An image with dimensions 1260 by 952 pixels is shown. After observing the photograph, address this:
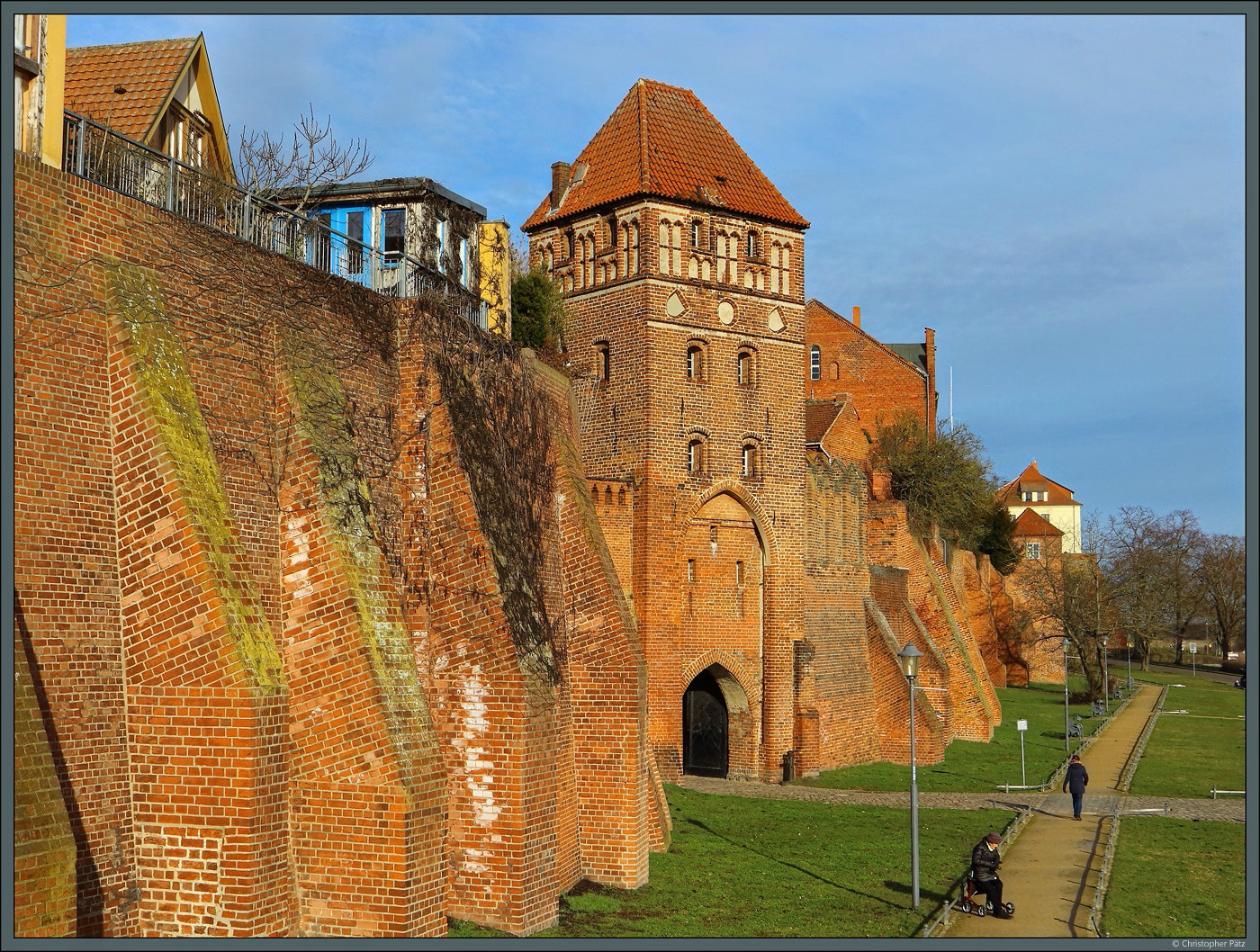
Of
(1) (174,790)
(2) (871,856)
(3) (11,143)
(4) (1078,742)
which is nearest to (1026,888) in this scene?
(2) (871,856)

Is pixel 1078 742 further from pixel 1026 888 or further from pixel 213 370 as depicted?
pixel 213 370

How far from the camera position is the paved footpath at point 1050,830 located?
15562mm

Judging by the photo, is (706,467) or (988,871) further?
(706,467)

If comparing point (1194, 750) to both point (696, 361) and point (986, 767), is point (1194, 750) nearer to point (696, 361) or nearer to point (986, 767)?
point (986, 767)

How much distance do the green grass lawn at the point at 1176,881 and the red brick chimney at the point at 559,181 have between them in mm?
18573

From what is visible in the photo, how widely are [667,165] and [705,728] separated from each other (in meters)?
13.1

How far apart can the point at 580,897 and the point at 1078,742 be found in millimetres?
25404

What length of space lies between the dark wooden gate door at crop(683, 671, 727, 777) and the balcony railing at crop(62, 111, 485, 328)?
49.2 feet

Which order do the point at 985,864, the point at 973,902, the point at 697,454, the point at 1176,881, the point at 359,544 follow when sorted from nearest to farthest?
the point at 359,544 → the point at 985,864 → the point at 973,902 → the point at 1176,881 → the point at 697,454

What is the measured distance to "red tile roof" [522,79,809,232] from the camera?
28.0 metres

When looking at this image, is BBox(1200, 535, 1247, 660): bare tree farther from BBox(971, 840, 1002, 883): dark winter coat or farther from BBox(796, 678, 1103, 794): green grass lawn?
BBox(971, 840, 1002, 883): dark winter coat

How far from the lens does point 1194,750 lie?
36438 mm

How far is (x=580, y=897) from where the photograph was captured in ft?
52.1

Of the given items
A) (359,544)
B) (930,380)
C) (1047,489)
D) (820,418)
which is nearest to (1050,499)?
(1047,489)
